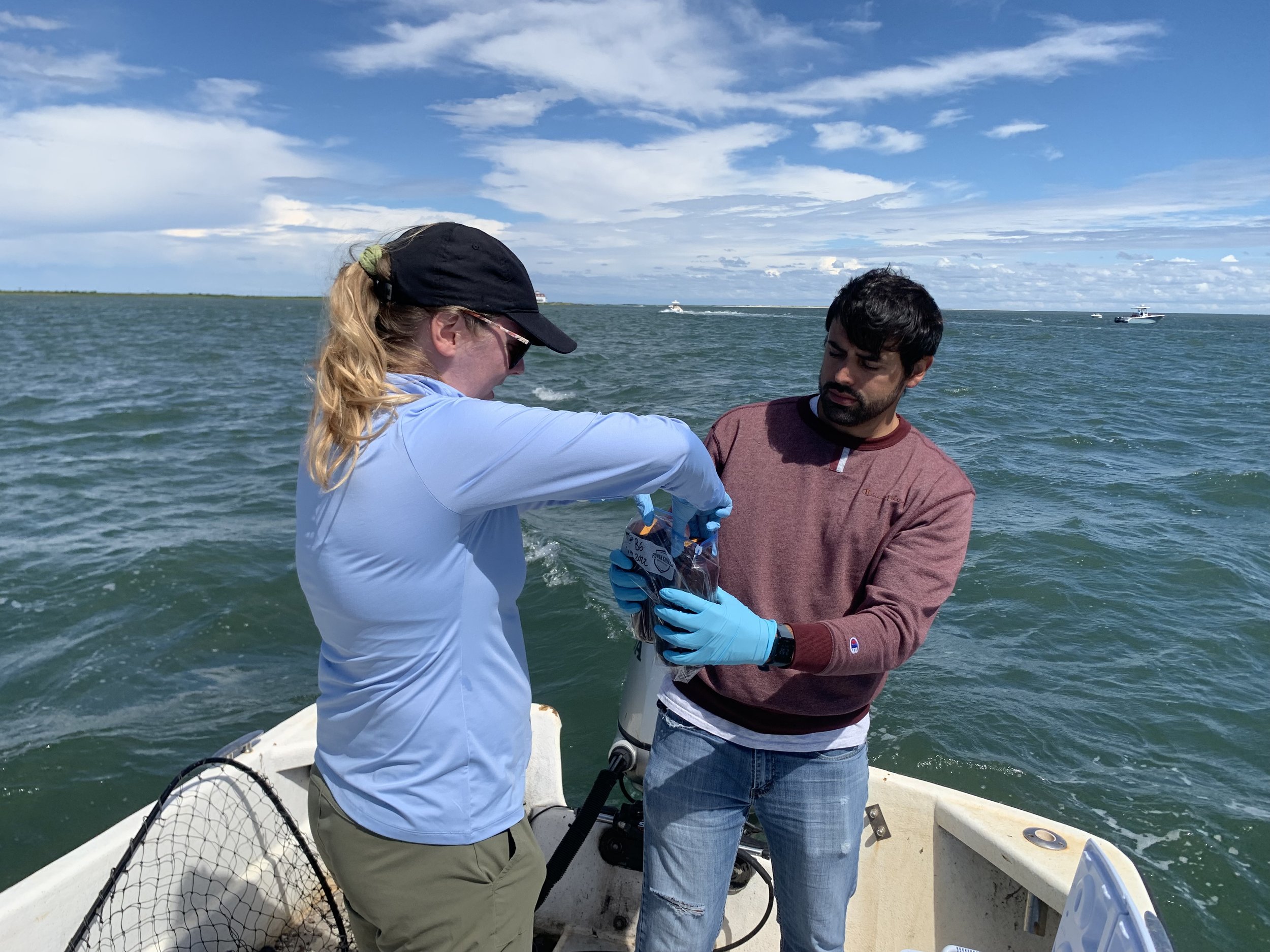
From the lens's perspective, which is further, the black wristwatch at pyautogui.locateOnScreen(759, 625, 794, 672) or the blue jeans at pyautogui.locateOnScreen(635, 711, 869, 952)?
the blue jeans at pyautogui.locateOnScreen(635, 711, 869, 952)

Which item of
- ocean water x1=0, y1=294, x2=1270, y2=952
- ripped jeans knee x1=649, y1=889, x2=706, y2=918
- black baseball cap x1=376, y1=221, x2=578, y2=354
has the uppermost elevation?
black baseball cap x1=376, y1=221, x2=578, y2=354

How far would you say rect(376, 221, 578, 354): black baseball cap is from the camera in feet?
5.06

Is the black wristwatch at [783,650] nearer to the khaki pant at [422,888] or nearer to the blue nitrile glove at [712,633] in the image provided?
the blue nitrile glove at [712,633]

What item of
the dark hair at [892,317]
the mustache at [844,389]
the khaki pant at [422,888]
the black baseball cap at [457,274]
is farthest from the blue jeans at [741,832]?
the black baseball cap at [457,274]

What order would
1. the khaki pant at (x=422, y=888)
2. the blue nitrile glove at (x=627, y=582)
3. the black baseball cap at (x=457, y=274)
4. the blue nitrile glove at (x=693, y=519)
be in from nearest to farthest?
the black baseball cap at (x=457, y=274), the khaki pant at (x=422, y=888), the blue nitrile glove at (x=693, y=519), the blue nitrile glove at (x=627, y=582)

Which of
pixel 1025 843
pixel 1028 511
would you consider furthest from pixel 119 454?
pixel 1025 843

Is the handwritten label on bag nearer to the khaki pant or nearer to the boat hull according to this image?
the khaki pant

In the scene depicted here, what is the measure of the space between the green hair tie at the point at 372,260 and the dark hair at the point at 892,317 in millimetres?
1188

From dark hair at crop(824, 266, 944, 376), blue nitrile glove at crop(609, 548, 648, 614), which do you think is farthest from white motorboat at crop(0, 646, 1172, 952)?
dark hair at crop(824, 266, 944, 376)

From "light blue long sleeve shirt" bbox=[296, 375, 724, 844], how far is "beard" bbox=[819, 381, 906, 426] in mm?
662

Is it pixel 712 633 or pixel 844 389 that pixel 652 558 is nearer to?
pixel 712 633

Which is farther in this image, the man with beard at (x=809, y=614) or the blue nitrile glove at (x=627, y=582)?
the man with beard at (x=809, y=614)

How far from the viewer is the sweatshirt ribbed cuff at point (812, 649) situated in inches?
76.7

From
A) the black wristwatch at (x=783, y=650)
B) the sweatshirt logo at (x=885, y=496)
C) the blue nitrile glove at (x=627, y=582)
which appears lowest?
the black wristwatch at (x=783, y=650)
